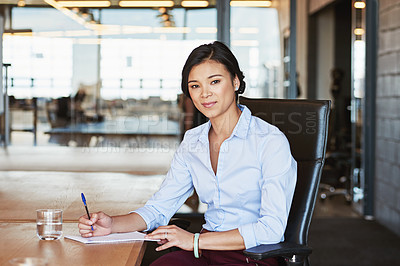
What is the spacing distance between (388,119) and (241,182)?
3.17m

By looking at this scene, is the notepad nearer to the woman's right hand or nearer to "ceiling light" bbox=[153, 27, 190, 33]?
the woman's right hand

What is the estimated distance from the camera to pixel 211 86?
194cm

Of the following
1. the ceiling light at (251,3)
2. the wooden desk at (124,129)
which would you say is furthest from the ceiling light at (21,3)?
the ceiling light at (251,3)

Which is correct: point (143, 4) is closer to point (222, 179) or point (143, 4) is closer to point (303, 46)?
point (303, 46)

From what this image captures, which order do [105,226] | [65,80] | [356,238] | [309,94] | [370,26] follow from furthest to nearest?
[309,94] → [65,80] → [370,26] → [356,238] → [105,226]

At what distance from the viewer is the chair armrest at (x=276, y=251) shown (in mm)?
1621

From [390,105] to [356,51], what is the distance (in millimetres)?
768

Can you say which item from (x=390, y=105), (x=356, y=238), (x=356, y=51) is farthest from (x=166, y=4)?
(x=356, y=238)

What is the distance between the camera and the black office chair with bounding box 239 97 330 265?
199 cm

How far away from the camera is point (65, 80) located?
240 inches

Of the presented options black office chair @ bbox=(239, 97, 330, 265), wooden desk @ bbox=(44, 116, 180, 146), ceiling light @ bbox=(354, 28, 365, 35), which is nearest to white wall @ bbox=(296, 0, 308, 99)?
wooden desk @ bbox=(44, 116, 180, 146)

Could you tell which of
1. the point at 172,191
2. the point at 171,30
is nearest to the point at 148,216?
the point at 172,191

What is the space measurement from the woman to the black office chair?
16cm

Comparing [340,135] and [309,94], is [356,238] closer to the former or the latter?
[340,135]
